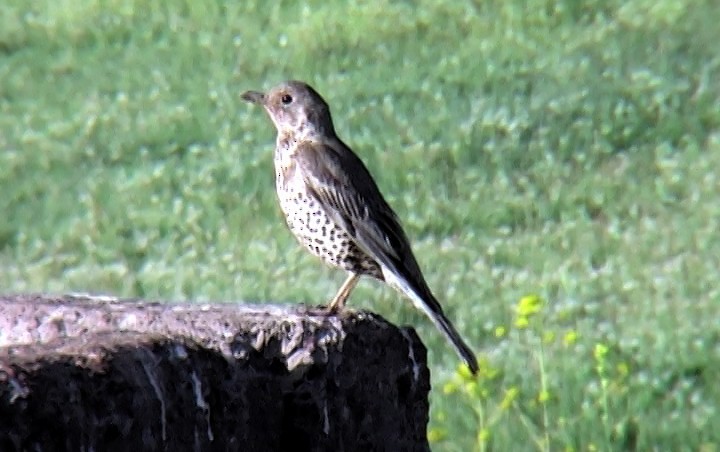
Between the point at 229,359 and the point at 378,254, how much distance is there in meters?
1.53

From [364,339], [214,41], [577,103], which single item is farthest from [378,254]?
[214,41]

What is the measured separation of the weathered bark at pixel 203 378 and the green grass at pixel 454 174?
2.12 m

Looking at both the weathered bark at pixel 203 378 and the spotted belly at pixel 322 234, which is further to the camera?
the spotted belly at pixel 322 234

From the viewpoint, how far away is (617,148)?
42.8 feet

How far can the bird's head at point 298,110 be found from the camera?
6609 millimetres

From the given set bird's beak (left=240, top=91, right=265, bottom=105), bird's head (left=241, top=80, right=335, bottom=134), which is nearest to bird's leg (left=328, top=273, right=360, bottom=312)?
bird's head (left=241, top=80, right=335, bottom=134)

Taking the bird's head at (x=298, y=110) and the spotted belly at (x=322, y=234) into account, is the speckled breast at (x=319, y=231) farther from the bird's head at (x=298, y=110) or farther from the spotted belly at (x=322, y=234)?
the bird's head at (x=298, y=110)

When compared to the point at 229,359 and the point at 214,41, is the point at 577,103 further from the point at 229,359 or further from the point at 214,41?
the point at 229,359

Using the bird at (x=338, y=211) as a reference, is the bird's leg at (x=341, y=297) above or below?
below

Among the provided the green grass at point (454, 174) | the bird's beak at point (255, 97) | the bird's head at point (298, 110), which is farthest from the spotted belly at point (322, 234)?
the green grass at point (454, 174)

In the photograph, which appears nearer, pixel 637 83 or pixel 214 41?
pixel 637 83

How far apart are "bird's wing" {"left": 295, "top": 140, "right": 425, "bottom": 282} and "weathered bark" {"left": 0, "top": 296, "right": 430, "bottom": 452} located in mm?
853

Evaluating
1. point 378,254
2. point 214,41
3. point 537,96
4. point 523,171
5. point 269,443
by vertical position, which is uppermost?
point 214,41

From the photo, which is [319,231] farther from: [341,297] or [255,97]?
[255,97]
